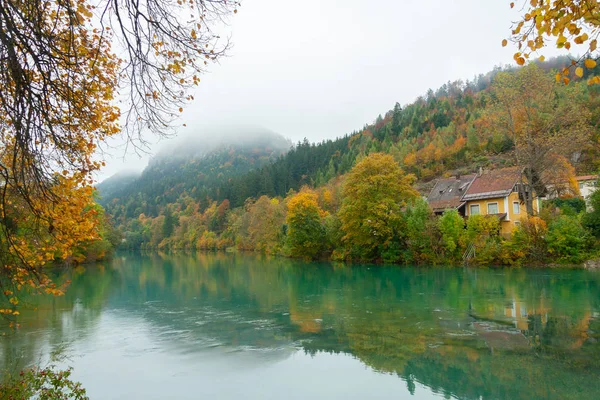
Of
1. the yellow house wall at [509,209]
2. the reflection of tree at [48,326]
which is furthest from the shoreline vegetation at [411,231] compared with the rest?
the reflection of tree at [48,326]

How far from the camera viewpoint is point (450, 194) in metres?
46.8

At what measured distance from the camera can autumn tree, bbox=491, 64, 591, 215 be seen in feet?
101

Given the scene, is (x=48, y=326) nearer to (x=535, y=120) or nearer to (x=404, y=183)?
(x=404, y=183)

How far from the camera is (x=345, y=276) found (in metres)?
32.0

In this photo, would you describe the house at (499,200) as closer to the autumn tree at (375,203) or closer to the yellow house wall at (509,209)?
the yellow house wall at (509,209)

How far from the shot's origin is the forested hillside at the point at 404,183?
32.1 m

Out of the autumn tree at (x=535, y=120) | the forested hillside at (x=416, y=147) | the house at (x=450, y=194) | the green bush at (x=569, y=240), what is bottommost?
the green bush at (x=569, y=240)

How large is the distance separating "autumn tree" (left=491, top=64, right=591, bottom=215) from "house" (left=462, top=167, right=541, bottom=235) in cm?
465

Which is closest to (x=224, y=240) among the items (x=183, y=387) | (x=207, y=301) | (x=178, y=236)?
(x=178, y=236)

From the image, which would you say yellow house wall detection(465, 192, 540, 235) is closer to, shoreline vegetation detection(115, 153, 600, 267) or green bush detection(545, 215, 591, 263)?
shoreline vegetation detection(115, 153, 600, 267)

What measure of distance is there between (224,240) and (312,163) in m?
33.1

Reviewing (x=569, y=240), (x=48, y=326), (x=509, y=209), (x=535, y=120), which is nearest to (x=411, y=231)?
(x=509, y=209)

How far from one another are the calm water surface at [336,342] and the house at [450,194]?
20.2m

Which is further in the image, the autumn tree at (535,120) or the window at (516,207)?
the window at (516,207)
